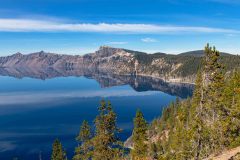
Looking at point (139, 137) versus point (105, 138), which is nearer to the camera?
point (105, 138)

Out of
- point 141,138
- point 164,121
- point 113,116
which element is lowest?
→ point 164,121

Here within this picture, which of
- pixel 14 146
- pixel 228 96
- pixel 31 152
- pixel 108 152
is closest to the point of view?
pixel 108 152

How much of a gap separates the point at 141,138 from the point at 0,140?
14206 cm

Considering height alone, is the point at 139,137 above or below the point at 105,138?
below

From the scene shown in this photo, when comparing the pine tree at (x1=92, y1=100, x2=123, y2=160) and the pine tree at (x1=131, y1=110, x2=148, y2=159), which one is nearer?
the pine tree at (x1=92, y1=100, x2=123, y2=160)

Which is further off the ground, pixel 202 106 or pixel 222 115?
pixel 202 106

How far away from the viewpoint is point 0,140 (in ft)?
630

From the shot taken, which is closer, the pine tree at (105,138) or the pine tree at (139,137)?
the pine tree at (105,138)

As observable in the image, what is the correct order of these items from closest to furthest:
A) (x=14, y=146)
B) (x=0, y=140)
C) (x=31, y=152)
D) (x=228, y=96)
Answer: (x=228, y=96) → (x=31, y=152) → (x=14, y=146) → (x=0, y=140)

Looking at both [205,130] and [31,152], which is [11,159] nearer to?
[31,152]

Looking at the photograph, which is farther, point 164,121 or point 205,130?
point 164,121

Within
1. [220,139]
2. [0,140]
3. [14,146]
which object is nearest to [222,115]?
[220,139]

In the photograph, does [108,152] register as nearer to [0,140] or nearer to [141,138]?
[141,138]

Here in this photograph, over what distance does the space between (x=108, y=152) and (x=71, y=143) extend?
436 ft
